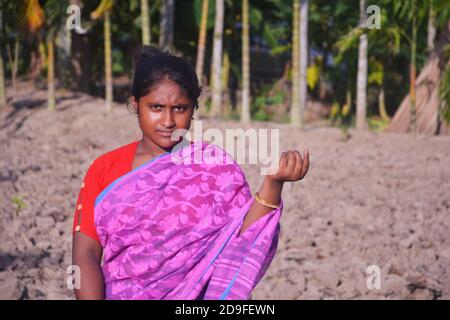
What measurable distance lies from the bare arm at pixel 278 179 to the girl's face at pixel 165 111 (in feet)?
1.20

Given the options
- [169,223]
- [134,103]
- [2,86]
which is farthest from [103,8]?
[169,223]

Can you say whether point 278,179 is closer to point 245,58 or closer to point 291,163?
point 291,163

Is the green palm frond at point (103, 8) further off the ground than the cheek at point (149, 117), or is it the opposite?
the green palm frond at point (103, 8)

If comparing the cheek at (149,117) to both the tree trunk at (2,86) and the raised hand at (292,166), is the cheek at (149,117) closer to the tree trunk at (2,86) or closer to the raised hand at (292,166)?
the raised hand at (292,166)

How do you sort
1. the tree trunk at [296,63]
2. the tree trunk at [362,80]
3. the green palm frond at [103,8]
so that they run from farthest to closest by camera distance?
1. the tree trunk at [362,80]
2. the tree trunk at [296,63]
3. the green palm frond at [103,8]

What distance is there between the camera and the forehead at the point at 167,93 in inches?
78.1

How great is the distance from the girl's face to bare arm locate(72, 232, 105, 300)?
41cm

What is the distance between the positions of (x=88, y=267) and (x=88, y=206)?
20cm

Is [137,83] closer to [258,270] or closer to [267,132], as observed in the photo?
[258,270]

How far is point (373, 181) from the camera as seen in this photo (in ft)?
26.7

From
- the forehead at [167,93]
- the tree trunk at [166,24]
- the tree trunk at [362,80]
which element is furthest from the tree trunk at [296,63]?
the forehead at [167,93]

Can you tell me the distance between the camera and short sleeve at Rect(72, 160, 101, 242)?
6.42ft

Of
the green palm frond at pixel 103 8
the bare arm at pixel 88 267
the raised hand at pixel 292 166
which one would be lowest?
the bare arm at pixel 88 267

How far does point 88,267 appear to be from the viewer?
1926 millimetres
